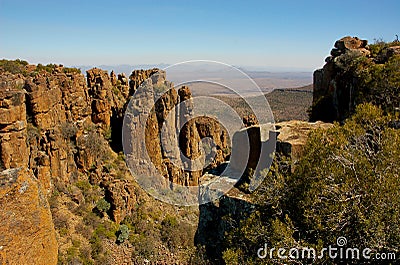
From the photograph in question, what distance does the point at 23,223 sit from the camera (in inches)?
203

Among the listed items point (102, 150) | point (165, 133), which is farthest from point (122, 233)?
point (165, 133)

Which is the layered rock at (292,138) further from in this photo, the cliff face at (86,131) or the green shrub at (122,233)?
the green shrub at (122,233)

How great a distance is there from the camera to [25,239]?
5.07m

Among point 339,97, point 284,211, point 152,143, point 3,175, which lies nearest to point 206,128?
point 152,143

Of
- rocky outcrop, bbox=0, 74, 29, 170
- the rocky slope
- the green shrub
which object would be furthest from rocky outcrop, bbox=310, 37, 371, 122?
rocky outcrop, bbox=0, 74, 29, 170

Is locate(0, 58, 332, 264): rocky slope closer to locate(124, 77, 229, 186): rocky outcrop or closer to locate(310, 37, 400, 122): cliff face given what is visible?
locate(124, 77, 229, 186): rocky outcrop

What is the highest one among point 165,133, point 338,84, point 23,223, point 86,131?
point 338,84

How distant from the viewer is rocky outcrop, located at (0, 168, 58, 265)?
4.88 m

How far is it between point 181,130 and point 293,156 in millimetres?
15924

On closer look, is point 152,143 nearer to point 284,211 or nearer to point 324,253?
point 284,211
